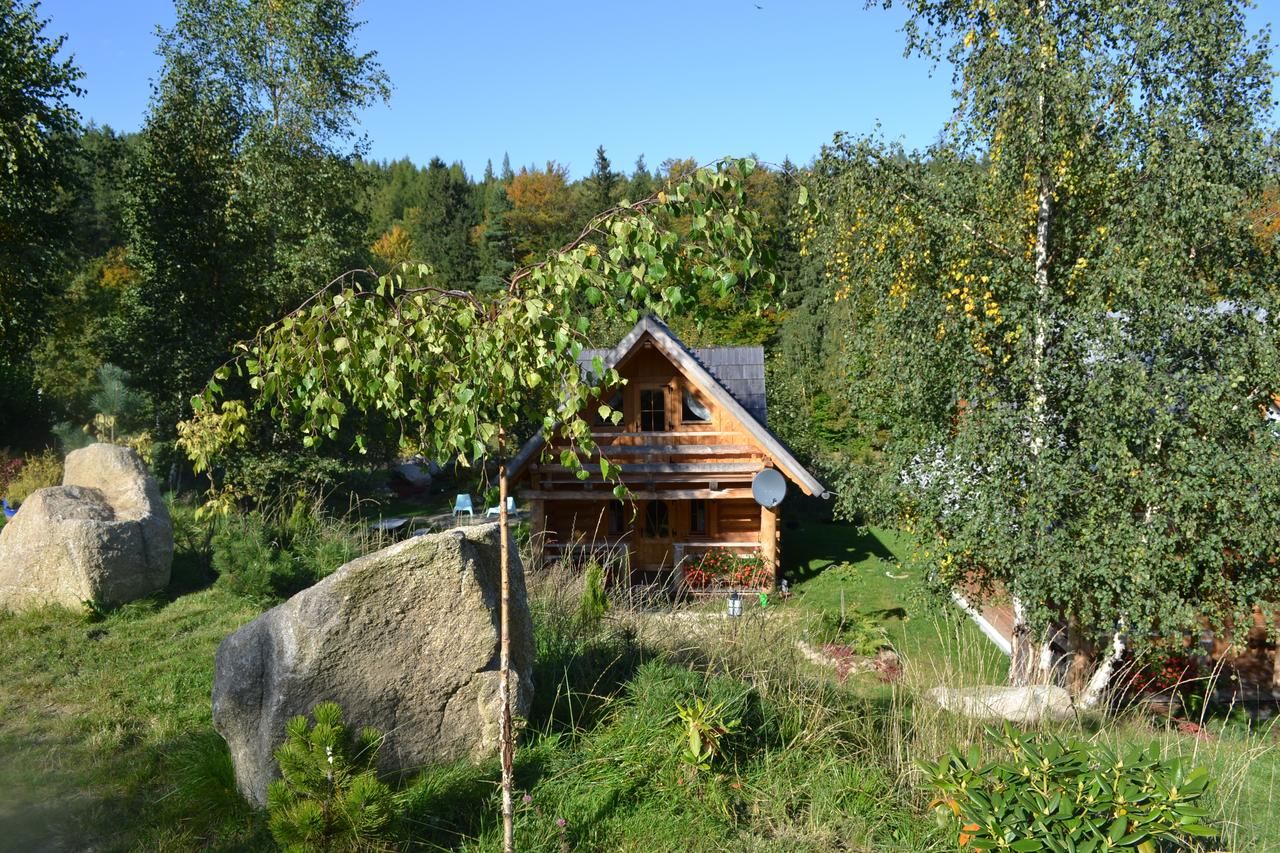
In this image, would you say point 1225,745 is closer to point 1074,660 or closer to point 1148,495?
point 1148,495

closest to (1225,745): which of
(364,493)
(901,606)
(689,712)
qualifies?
(689,712)

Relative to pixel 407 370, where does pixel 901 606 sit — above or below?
below

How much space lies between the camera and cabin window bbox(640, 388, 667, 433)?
14305 mm

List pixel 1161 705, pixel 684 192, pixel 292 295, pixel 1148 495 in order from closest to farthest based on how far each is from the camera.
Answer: pixel 684 192, pixel 1148 495, pixel 1161 705, pixel 292 295

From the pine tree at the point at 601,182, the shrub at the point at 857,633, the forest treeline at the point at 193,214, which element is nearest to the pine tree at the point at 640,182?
the pine tree at the point at 601,182

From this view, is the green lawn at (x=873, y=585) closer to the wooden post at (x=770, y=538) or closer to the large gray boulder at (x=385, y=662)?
the wooden post at (x=770, y=538)

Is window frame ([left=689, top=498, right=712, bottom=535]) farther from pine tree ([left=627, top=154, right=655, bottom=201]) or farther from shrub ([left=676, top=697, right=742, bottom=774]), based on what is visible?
pine tree ([left=627, top=154, right=655, bottom=201])

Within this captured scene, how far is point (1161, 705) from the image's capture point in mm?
10281

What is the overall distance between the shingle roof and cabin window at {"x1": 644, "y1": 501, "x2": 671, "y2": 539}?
2342 mm

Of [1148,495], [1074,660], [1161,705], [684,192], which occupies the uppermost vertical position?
[684,192]

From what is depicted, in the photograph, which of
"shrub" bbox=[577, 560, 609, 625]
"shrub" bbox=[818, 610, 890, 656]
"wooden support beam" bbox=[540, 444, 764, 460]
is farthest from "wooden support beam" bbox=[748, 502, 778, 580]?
"shrub" bbox=[577, 560, 609, 625]

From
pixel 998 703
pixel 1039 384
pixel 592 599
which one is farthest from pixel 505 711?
pixel 1039 384

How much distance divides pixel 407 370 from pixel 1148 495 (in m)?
6.44

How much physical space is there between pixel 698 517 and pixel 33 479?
11519 mm
